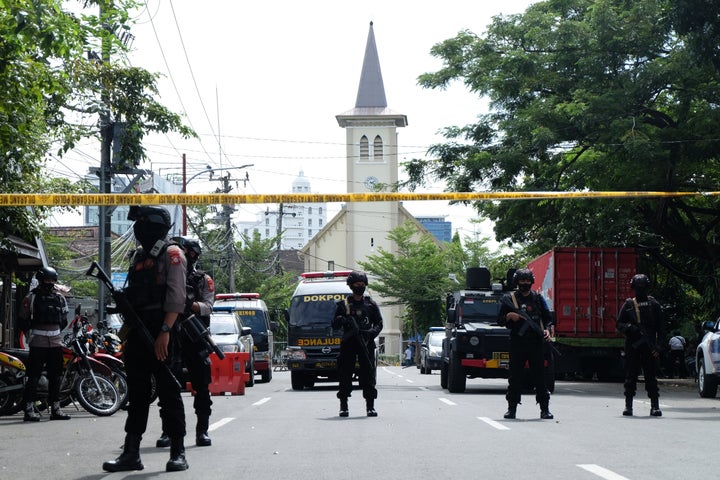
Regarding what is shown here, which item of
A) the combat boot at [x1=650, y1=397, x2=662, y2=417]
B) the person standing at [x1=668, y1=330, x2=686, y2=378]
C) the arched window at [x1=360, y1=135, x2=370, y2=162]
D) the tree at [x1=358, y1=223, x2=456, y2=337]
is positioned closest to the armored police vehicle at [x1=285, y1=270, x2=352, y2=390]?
the combat boot at [x1=650, y1=397, x2=662, y2=417]

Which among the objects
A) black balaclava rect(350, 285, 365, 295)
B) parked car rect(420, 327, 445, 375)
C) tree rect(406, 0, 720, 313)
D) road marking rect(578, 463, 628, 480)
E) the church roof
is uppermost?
the church roof

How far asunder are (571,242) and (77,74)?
17.3m

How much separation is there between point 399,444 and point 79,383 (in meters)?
5.97

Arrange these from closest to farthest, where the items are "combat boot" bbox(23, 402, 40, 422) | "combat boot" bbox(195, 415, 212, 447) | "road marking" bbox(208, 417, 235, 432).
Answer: "combat boot" bbox(195, 415, 212, 447) < "road marking" bbox(208, 417, 235, 432) < "combat boot" bbox(23, 402, 40, 422)

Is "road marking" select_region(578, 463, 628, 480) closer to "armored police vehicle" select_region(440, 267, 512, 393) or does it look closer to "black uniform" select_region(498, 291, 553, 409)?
"black uniform" select_region(498, 291, 553, 409)

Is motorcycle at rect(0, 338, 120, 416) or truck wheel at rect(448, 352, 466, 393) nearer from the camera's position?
motorcycle at rect(0, 338, 120, 416)

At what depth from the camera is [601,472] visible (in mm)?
7836

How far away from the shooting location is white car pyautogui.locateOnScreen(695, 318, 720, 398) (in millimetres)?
18609

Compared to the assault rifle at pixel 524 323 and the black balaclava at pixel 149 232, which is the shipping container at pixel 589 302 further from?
the black balaclava at pixel 149 232

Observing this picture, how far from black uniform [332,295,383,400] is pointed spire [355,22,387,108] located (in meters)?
73.2

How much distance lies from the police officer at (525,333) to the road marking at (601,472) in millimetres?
4757

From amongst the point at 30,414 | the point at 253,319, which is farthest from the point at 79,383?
the point at 253,319

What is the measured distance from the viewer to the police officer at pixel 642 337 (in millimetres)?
13766

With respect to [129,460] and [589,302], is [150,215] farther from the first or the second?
[589,302]
